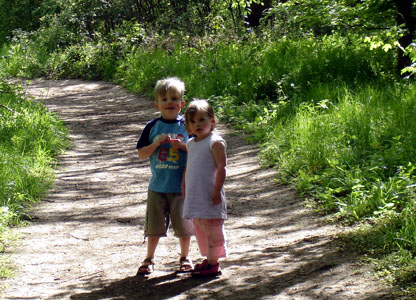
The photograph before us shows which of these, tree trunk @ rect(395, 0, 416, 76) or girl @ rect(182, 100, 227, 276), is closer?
girl @ rect(182, 100, 227, 276)

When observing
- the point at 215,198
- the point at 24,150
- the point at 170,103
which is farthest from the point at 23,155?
the point at 215,198

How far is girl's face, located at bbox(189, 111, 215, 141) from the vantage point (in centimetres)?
451

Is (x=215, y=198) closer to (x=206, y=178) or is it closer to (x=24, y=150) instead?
(x=206, y=178)

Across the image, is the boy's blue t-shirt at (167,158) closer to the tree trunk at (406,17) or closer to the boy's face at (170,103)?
the boy's face at (170,103)

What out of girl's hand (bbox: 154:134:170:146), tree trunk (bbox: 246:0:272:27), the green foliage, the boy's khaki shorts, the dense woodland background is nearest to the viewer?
girl's hand (bbox: 154:134:170:146)

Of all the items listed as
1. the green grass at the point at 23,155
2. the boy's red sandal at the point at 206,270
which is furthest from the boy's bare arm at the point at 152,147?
the green grass at the point at 23,155

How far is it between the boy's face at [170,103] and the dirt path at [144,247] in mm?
1242

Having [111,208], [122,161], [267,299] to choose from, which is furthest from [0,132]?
[267,299]

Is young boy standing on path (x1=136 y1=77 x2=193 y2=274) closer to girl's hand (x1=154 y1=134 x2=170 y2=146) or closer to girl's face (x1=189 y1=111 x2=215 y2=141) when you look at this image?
girl's hand (x1=154 y1=134 x2=170 y2=146)

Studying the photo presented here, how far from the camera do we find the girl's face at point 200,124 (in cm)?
451

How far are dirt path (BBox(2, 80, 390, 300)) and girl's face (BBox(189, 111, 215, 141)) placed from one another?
3.59 feet

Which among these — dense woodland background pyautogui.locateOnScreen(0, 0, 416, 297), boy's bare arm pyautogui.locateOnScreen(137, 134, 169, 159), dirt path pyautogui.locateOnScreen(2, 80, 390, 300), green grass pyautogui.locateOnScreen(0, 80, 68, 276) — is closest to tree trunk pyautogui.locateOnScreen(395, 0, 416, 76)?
dense woodland background pyautogui.locateOnScreen(0, 0, 416, 297)

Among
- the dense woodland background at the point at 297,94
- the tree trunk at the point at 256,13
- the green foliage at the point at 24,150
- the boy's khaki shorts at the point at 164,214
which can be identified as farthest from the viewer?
the tree trunk at the point at 256,13

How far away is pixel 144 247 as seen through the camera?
18.7 ft
